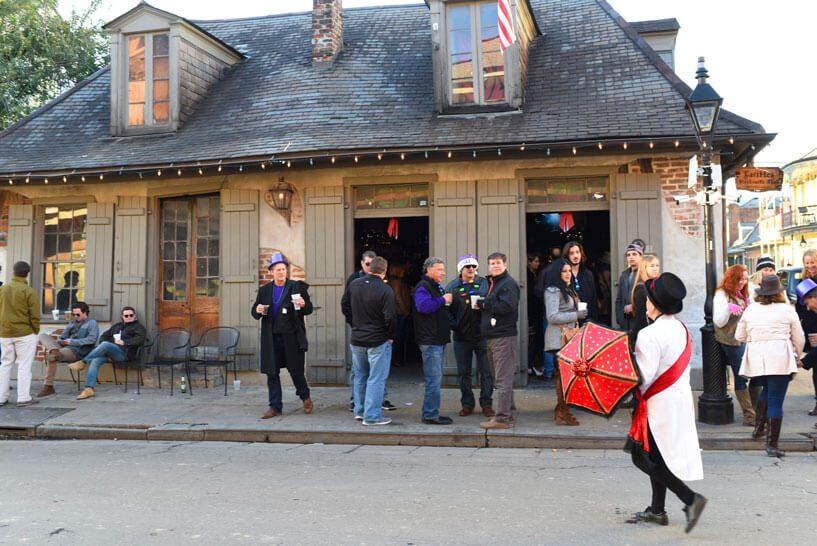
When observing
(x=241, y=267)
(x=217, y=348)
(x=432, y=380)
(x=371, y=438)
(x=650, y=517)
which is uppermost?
(x=241, y=267)

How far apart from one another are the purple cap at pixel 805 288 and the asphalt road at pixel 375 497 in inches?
79.7

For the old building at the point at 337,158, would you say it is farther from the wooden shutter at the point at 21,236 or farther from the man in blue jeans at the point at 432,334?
the man in blue jeans at the point at 432,334

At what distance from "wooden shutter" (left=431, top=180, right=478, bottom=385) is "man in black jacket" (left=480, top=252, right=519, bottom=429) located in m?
2.58

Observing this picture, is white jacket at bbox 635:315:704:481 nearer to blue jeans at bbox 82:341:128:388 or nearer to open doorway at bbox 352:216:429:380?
open doorway at bbox 352:216:429:380

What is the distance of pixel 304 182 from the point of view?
1012 cm

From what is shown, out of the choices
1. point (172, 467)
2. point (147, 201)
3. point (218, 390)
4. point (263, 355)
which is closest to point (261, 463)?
point (172, 467)

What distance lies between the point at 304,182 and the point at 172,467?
5102mm

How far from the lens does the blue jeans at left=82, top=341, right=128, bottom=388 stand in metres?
9.65

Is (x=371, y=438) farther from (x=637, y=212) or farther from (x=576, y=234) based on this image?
(x=576, y=234)

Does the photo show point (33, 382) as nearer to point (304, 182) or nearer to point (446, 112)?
point (304, 182)

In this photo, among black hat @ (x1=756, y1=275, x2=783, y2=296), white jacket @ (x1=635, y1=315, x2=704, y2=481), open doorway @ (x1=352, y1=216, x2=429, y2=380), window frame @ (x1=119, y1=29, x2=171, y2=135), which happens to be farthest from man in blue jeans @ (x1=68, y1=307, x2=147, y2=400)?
black hat @ (x1=756, y1=275, x2=783, y2=296)

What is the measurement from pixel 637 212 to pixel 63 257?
8978 millimetres

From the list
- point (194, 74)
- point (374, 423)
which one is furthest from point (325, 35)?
point (374, 423)

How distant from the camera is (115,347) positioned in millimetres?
9812
